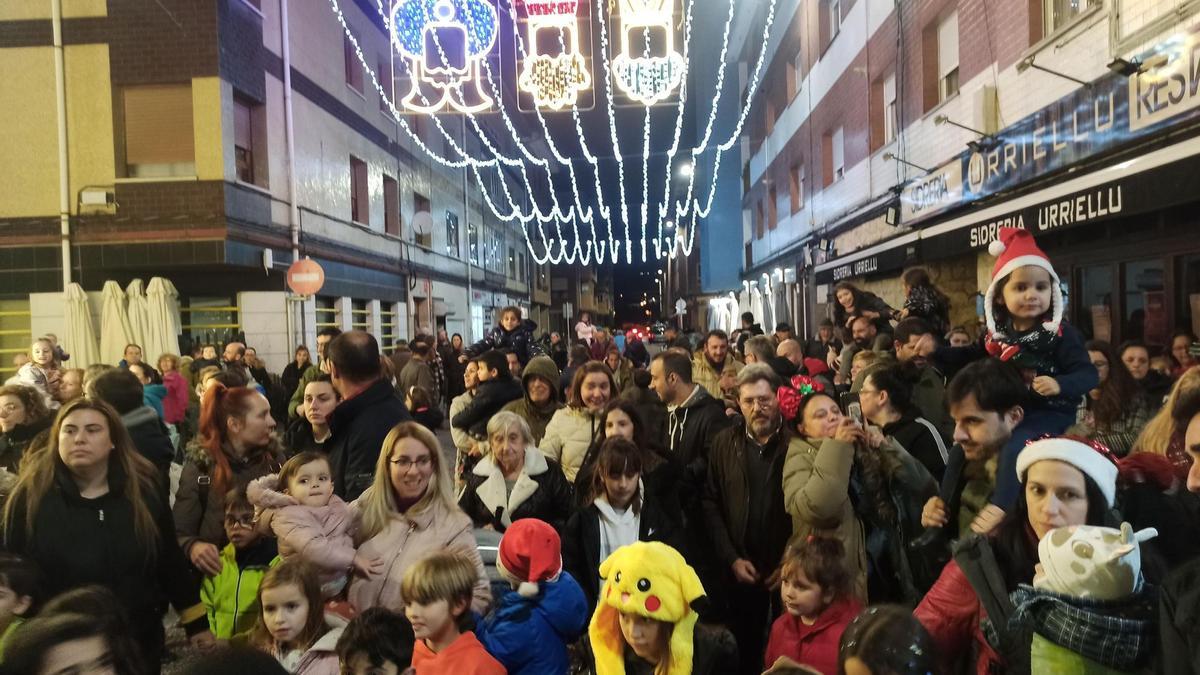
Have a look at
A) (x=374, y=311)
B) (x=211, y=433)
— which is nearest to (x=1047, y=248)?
(x=211, y=433)

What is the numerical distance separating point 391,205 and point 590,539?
20.6m

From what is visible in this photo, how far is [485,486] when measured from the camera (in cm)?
424

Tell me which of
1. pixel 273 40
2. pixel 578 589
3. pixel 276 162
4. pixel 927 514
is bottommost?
pixel 578 589

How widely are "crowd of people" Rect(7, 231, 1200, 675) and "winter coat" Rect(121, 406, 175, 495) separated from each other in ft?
0.07

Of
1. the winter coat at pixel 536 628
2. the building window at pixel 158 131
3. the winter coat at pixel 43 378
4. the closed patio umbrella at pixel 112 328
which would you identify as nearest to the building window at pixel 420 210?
the building window at pixel 158 131

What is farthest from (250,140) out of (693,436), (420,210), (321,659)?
(321,659)

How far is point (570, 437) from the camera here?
5211mm

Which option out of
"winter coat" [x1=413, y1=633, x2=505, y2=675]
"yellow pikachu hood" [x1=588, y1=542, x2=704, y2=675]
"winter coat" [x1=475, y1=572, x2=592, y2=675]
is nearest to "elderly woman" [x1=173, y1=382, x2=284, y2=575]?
"winter coat" [x1=413, y1=633, x2=505, y2=675]

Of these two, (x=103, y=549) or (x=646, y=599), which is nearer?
(x=646, y=599)

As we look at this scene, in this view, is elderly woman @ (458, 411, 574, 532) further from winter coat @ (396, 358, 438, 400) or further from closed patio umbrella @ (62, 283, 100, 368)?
closed patio umbrella @ (62, 283, 100, 368)

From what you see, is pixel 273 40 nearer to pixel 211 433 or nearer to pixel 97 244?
pixel 97 244

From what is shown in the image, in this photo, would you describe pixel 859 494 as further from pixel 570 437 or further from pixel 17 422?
pixel 17 422

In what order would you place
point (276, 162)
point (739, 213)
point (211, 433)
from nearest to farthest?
point (211, 433)
point (276, 162)
point (739, 213)

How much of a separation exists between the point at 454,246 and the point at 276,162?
14532 mm
